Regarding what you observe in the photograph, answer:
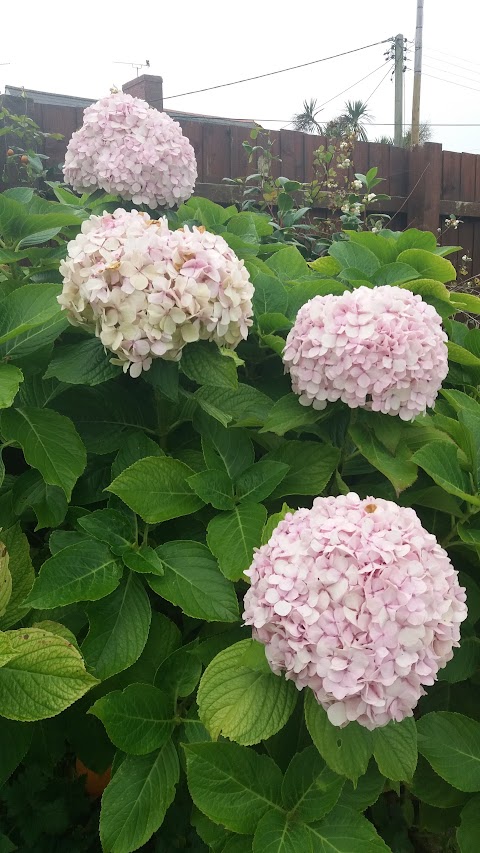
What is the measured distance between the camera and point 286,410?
1212 millimetres

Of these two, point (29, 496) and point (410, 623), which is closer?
point (410, 623)

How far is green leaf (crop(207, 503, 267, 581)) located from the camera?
3.26 feet

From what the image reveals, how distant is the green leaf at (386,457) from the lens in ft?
3.58

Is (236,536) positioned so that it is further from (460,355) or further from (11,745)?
(460,355)

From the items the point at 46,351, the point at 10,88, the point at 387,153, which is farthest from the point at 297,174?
the point at 46,351

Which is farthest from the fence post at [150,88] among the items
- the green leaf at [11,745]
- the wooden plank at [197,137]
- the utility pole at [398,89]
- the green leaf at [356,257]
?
the utility pole at [398,89]

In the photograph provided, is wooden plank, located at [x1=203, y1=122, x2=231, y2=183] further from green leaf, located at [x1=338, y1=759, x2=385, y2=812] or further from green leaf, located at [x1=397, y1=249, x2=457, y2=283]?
green leaf, located at [x1=338, y1=759, x2=385, y2=812]

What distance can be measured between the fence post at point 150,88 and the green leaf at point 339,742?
19.4 feet

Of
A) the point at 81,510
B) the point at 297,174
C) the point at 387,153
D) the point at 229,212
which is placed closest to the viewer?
the point at 81,510

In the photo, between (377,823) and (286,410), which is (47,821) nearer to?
(377,823)

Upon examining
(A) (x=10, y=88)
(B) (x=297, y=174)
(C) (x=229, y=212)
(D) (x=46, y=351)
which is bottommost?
(D) (x=46, y=351)

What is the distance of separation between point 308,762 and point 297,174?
5.09 meters

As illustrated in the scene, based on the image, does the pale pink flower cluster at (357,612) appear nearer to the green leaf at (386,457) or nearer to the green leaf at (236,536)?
the green leaf at (236,536)

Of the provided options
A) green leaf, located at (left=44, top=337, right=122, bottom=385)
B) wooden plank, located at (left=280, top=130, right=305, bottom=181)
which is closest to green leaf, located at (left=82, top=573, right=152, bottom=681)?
green leaf, located at (left=44, top=337, right=122, bottom=385)
